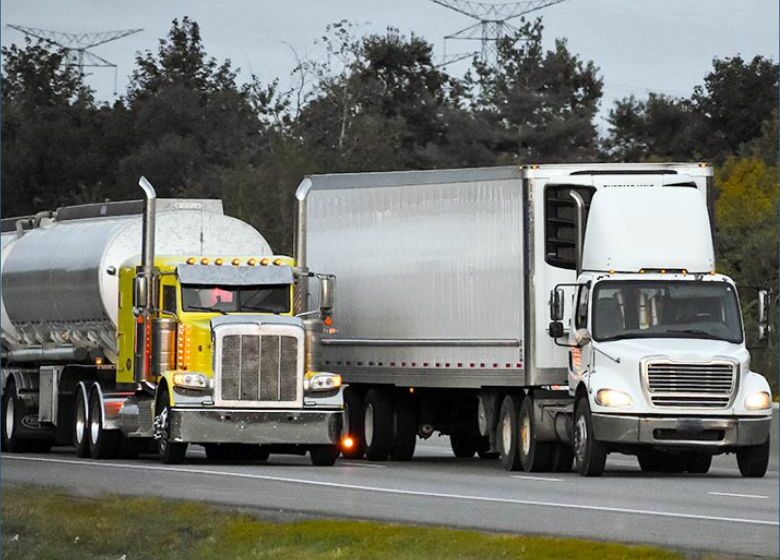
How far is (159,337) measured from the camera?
26.1 metres

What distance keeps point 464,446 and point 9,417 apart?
6.62 metres

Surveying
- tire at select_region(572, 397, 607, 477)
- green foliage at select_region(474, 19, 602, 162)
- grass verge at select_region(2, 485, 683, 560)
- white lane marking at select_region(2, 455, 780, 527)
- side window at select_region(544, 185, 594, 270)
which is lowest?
white lane marking at select_region(2, 455, 780, 527)

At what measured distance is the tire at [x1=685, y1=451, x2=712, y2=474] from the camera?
1039 inches

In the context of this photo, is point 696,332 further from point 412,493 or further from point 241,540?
point 241,540

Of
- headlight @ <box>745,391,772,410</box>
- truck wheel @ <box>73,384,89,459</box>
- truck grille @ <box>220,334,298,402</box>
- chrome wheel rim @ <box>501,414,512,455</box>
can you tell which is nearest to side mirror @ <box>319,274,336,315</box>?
truck grille @ <box>220,334,298,402</box>

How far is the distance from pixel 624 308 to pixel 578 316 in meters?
0.63

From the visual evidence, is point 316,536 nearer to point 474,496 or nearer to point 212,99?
point 474,496

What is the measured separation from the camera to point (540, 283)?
82.9 feet

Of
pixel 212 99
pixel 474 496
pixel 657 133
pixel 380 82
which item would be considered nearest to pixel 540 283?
pixel 474 496

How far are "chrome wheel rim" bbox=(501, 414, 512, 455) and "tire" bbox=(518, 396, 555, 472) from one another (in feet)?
1.47

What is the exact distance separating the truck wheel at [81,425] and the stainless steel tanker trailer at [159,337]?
0.03 m

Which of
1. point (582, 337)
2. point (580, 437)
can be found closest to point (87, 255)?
point (582, 337)

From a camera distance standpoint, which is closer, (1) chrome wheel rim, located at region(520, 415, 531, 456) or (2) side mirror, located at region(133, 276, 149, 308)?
(1) chrome wheel rim, located at region(520, 415, 531, 456)

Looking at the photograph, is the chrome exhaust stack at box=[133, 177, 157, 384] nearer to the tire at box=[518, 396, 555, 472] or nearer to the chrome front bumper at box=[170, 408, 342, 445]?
the chrome front bumper at box=[170, 408, 342, 445]
